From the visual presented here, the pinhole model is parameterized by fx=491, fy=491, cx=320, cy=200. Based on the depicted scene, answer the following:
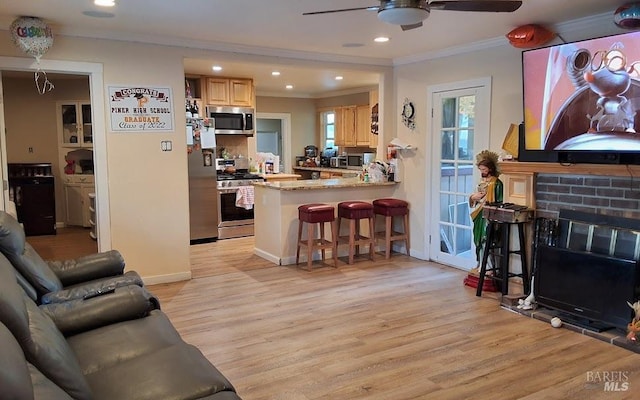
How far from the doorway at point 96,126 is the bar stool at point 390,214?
3043 mm

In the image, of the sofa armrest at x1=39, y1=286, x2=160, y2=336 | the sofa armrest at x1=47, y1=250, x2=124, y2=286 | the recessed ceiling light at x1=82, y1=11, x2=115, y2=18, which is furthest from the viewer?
the recessed ceiling light at x1=82, y1=11, x2=115, y2=18

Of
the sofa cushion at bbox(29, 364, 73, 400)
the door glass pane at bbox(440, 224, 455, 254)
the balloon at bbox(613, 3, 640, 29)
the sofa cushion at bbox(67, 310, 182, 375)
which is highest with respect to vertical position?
the balloon at bbox(613, 3, 640, 29)

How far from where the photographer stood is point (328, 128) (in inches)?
400

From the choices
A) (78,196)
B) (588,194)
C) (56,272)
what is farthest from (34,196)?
(588,194)

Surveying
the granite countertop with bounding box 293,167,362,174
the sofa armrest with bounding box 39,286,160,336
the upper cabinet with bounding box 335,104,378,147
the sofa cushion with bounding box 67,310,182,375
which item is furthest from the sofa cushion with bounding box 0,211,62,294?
the upper cabinet with bounding box 335,104,378,147

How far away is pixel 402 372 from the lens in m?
3.01

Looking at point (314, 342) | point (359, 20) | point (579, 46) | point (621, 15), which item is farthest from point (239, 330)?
point (621, 15)

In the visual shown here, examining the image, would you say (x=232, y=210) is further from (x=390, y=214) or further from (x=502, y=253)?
(x=502, y=253)

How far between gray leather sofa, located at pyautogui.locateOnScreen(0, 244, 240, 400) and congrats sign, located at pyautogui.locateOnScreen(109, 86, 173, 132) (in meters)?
2.45

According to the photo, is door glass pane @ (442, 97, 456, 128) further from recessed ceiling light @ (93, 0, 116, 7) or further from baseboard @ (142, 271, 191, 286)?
recessed ceiling light @ (93, 0, 116, 7)

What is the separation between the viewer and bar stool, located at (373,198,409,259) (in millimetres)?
5910

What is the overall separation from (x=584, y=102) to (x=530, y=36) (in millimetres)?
863

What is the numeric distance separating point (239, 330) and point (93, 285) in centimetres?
121

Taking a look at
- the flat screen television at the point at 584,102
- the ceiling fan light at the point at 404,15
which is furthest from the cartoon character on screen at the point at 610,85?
the ceiling fan light at the point at 404,15
